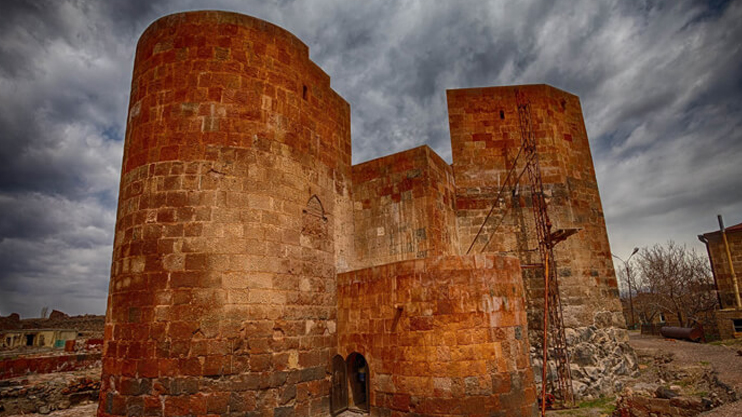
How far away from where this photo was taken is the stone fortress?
808 cm

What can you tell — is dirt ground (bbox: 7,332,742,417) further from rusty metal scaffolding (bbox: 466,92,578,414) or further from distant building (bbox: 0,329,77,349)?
distant building (bbox: 0,329,77,349)

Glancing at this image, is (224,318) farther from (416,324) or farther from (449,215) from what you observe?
(449,215)

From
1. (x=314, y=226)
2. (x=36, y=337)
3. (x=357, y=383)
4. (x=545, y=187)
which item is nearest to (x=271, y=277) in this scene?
(x=314, y=226)

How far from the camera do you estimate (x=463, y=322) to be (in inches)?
331

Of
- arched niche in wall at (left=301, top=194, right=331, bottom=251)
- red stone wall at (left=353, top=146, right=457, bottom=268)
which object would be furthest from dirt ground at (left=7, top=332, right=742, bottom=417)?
Answer: arched niche in wall at (left=301, top=194, right=331, bottom=251)

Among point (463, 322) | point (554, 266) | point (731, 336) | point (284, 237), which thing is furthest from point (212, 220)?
point (731, 336)

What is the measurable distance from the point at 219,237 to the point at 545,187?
10575 mm

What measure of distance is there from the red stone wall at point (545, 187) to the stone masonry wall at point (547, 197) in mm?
32

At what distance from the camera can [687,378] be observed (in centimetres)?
1291

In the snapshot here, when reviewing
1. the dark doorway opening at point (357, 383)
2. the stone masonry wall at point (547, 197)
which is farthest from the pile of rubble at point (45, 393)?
the stone masonry wall at point (547, 197)

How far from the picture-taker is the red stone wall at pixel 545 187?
12938mm

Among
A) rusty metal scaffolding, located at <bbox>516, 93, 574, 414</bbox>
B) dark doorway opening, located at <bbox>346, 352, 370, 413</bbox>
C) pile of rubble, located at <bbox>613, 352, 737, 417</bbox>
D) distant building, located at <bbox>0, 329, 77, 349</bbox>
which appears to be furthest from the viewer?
distant building, located at <bbox>0, 329, 77, 349</bbox>

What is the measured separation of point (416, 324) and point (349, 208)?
5.09 meters

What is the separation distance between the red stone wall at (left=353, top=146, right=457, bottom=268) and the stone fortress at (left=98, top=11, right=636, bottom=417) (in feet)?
0.24
